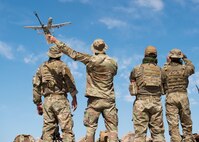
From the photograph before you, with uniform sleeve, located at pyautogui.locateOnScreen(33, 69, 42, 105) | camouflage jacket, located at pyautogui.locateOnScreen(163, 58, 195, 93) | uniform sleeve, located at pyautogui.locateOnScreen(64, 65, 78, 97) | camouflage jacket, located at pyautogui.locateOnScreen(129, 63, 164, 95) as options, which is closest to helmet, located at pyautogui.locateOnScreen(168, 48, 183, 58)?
camouflage jacket, located at pyautogui.locateOnScreen(163, 58, 195, 93)

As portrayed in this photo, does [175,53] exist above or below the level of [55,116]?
above

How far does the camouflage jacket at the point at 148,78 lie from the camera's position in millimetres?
11594

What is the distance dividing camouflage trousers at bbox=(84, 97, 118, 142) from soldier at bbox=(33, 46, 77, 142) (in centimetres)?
63

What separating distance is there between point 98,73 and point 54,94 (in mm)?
1520

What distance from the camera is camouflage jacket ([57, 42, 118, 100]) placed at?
1088cm

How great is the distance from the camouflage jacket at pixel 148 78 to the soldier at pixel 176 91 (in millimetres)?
1646

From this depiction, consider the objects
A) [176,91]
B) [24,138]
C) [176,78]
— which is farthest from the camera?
[24,138]

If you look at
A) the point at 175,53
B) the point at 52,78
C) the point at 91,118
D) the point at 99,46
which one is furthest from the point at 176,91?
the point at 52,78

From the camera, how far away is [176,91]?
13.5 metres

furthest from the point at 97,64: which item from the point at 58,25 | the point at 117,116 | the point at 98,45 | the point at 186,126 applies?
the point at 58,25

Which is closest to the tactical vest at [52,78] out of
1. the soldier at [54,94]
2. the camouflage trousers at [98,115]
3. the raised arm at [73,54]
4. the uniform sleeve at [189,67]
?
the soldier at [54,94]

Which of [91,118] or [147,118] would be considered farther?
[147,118]

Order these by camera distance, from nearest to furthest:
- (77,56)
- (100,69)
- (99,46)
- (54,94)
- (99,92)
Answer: (99,92)
(100,69)
(77,56)
(99,46)
(54,94)

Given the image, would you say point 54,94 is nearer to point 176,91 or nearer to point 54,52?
point 54,52
